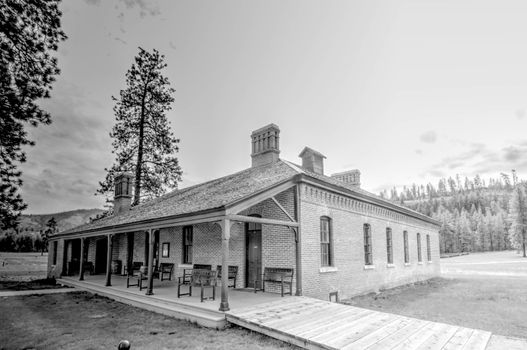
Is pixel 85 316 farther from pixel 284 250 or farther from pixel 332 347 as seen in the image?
pixel 332 347

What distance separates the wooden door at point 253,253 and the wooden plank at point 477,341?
21.4 feet

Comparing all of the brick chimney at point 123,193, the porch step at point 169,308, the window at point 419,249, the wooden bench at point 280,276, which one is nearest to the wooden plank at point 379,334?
the porch step at point 169,308

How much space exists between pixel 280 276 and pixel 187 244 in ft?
20.5

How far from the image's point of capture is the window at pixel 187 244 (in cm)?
1416

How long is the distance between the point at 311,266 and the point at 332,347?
508 cm

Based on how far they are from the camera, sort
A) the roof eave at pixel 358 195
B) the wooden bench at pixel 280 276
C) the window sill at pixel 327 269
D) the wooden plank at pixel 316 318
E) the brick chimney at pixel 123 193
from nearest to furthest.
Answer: the wooden plank at pixel 316 318 < the wooden bench at pixel 280 276 < the roof eave at pixel 358 195 < the window sill at pixel 327 269 < the brick chimney at pixel 123 193

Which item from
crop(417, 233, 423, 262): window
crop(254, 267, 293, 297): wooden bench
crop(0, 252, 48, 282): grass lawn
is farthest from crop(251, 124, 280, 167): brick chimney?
crop(0, 252, 48, 282): grass lawn

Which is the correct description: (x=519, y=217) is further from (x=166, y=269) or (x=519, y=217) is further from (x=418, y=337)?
(x=418, y=337)

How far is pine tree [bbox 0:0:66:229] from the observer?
277 inches

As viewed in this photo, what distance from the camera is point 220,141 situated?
2334cm

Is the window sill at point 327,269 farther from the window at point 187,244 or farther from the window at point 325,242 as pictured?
the window at point 187,244

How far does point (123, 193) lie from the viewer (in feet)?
67.8

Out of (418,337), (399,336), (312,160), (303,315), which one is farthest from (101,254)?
(418,337)

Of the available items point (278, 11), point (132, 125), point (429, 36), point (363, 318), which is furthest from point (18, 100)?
point (132, 125)
